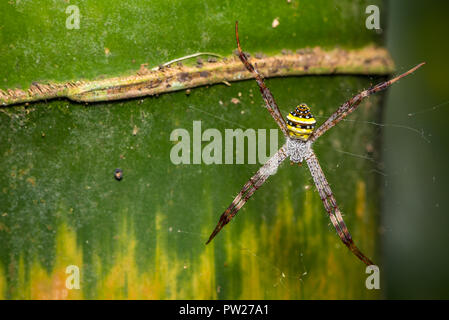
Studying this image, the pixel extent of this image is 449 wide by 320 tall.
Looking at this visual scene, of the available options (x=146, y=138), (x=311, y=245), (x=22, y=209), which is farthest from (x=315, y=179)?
(x=22, y=209)

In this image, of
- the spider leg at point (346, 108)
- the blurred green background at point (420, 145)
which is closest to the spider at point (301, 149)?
the spider leg at point (346, 108)

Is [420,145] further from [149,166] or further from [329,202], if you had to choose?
[149,166]

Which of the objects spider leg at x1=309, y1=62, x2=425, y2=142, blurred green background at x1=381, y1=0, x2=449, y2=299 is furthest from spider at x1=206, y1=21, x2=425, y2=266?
blurred green background at x1=381, y1=0, x2=449, y2=299

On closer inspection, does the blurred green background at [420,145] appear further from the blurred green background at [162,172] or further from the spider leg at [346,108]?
the spider leg at [346,108]

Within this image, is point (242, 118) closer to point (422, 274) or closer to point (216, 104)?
point (216, 104)

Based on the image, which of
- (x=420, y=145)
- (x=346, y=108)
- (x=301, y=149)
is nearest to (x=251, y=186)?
(x=301, y=149)
